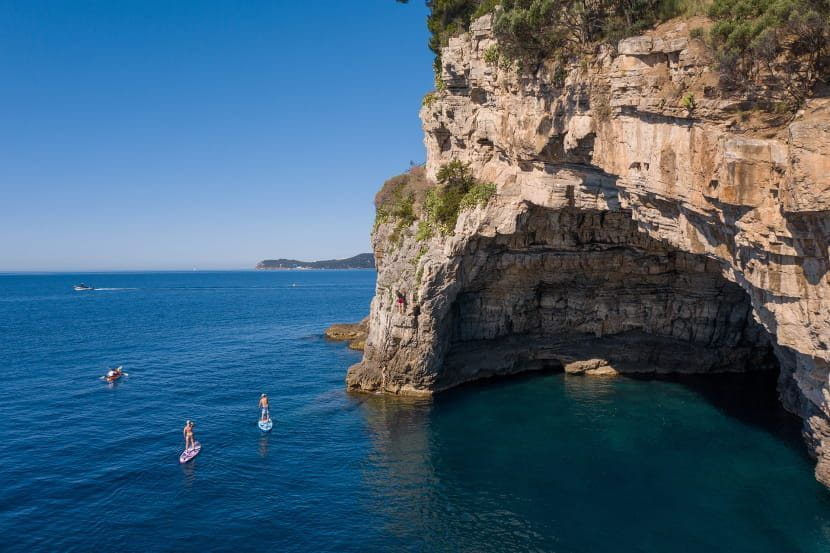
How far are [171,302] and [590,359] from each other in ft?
325

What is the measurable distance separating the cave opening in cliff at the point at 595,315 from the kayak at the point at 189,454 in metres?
16.9

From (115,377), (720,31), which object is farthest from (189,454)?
(720,31)

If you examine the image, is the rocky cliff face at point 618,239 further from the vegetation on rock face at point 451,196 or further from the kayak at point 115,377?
the kayak at point 115,377

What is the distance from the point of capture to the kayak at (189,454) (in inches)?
1062

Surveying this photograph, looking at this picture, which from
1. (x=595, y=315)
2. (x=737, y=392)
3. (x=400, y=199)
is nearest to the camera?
(x=737, y=392)

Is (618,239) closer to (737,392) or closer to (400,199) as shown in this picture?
(737,392)

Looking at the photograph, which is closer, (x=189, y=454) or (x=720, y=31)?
(x=720, y=31)

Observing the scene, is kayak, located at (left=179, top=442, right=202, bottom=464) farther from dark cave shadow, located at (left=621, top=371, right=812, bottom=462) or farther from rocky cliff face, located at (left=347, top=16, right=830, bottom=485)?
dark cave shadow, located at (left=621, top=371, right=812, bottom=462)

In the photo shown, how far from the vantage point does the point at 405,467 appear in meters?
26.0

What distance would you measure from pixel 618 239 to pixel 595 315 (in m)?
8.56

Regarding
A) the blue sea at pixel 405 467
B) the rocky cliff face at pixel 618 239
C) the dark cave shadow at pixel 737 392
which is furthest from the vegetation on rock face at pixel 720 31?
the dark cave shadow at pixel 737 392

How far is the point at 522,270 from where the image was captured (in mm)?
→ 38219

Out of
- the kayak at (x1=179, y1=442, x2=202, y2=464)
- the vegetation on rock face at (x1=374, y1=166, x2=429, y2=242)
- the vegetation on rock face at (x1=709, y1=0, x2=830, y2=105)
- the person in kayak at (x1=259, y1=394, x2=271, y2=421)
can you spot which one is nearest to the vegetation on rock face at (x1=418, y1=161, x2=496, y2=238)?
the vegetation on rock face at (x1=374, y1=166, x2=429, y2=242)

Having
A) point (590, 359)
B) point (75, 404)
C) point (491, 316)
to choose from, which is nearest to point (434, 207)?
point (491, 316)
